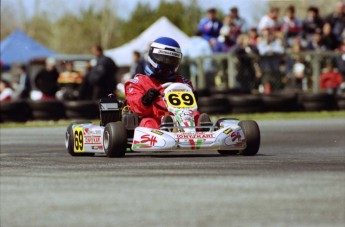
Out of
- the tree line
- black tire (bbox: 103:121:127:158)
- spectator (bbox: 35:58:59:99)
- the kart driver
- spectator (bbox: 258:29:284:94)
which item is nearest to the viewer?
black tire (bbox: 103:121:127:158)

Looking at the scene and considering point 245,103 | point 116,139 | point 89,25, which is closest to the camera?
point 116,139

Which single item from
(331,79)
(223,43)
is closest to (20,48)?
(223,43)

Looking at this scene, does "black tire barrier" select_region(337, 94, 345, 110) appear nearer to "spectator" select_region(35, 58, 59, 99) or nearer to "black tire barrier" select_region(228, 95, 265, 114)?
"black tire barrier" select_region(228, 95, 265, 114)

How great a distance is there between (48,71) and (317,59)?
571cm

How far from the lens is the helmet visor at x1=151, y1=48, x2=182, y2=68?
10086 millimetres

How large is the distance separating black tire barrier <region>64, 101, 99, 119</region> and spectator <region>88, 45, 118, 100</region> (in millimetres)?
672

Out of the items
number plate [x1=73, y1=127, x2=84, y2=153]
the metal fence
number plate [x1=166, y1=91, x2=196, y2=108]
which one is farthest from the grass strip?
number plate [x1=166, y1=91, x2=196, y2=108]

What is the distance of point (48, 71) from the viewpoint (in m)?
21.8

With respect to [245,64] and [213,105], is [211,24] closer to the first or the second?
[245,64]

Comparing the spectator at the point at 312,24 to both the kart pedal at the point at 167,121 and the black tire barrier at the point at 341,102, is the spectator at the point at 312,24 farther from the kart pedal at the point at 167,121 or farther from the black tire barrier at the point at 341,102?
the kart pedal at the point at 167,121

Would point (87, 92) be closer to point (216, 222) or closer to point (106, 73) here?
point (106, 73)

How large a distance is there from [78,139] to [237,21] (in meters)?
11.0

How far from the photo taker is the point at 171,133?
9.13 meters

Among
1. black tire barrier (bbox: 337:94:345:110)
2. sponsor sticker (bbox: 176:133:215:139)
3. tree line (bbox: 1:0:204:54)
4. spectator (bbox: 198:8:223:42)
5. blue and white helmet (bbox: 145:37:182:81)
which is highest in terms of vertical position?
tree line (bbox: 1:0:204:54)
